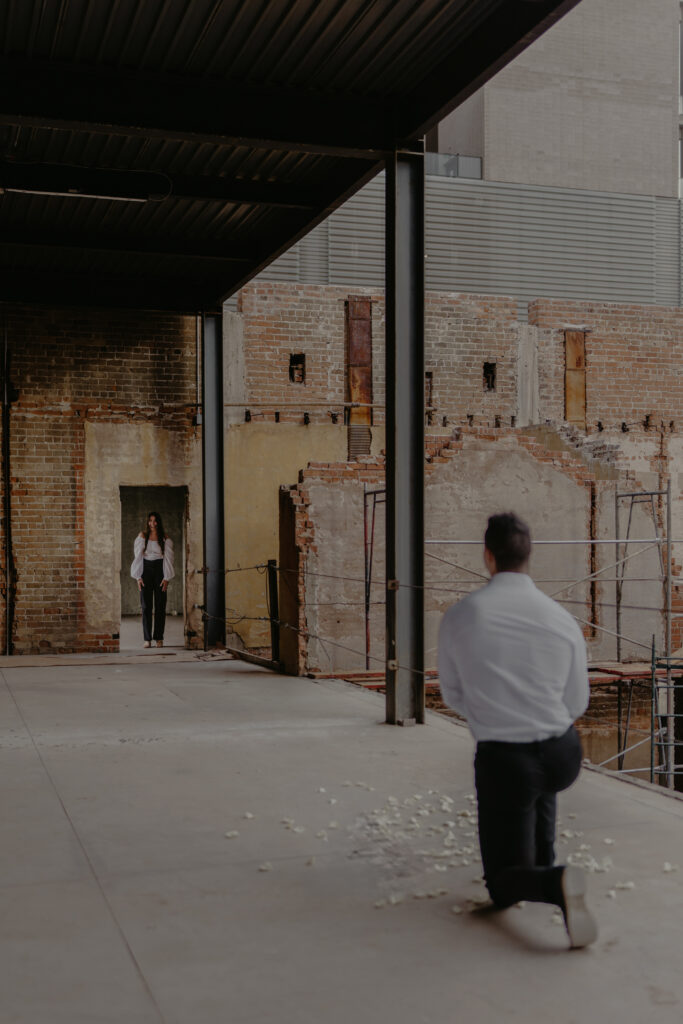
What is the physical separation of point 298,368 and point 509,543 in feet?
36.6

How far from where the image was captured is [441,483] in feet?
43.1

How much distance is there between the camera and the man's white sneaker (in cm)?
319

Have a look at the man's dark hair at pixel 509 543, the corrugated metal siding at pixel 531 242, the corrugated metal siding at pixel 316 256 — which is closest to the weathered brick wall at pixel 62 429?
the corrugated metal siding at pixel 316 256

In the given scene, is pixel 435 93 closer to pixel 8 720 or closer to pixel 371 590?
pixel 8 720

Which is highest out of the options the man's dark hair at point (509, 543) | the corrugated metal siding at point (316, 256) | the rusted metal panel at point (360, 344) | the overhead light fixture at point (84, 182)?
the corrugated metal siding at point (316, 256)

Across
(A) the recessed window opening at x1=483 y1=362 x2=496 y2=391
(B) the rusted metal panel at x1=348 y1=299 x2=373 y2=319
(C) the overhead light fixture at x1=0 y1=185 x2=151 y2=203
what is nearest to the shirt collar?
(C) the overhead light fixture at x1=0 y1=185 x2=151 y2=203

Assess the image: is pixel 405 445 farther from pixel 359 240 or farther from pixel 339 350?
pixel 359 240

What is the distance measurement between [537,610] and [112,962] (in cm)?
177

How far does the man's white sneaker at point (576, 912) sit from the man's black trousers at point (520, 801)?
0.41ft

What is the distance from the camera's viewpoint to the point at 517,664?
11.2ft

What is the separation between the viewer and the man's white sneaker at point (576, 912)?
319 cm

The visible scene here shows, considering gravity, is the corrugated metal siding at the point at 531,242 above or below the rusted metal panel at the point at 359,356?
above

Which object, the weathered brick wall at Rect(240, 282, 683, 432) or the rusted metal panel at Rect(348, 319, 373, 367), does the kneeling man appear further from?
the rusted metal panel at Rect(348, 319, 373, 367)

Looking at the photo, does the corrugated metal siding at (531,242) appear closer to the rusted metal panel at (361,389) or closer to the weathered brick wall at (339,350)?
the weathered brick wall at (339,350)
